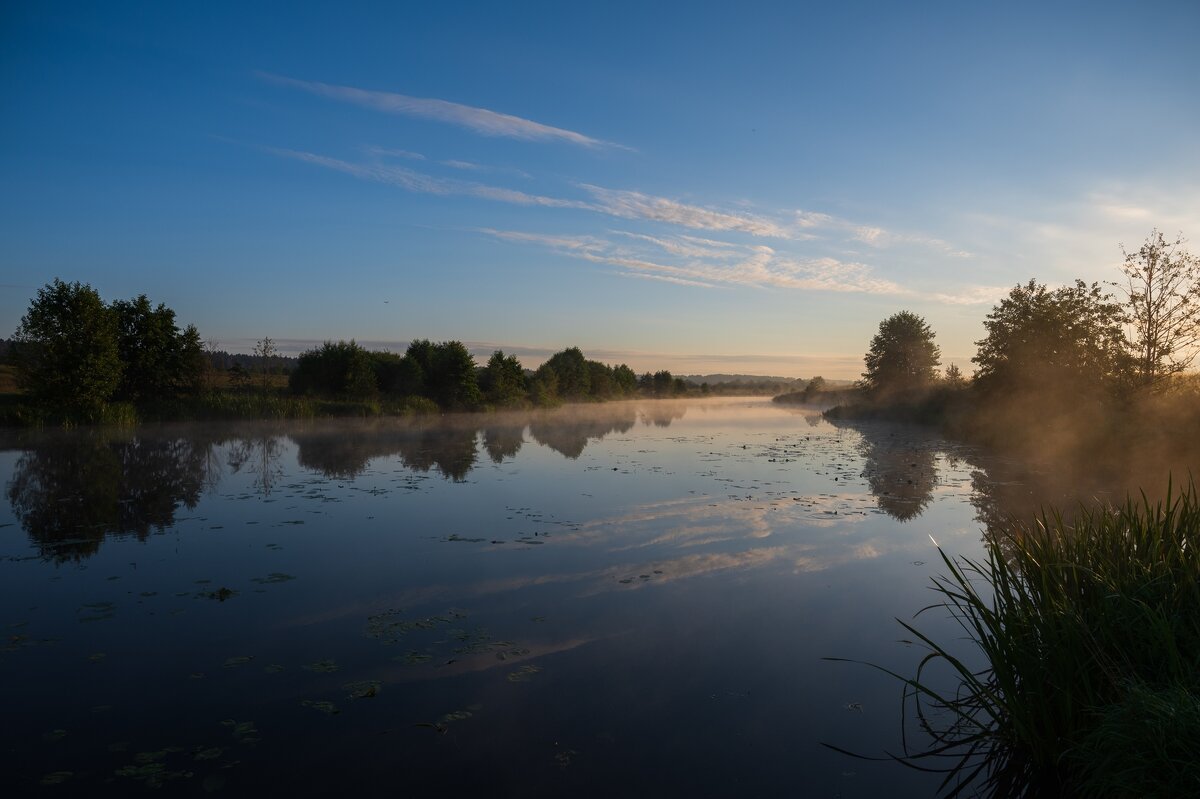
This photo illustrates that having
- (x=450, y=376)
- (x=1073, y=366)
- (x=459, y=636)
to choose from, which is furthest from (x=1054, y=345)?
(x=450, y=376)

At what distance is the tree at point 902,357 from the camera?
58.2 metres

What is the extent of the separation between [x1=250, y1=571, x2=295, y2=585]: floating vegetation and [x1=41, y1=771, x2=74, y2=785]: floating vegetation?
13.9ft

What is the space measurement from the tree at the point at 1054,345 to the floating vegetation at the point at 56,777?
99.4ft

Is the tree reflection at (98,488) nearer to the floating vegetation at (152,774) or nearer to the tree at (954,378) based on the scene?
the floating vegetation at (152,774)

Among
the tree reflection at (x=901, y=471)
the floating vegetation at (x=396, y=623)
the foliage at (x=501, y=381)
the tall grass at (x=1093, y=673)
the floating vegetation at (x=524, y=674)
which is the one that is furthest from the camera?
the foliage at (x=501, y=381)

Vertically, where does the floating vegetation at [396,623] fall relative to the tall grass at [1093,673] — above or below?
below

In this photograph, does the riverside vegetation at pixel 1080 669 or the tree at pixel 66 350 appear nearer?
the riverside vegetation at pixel 1080 669

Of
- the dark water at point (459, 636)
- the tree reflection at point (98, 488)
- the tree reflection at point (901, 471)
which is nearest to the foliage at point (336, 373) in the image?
the tree reflection at point (98, 488)

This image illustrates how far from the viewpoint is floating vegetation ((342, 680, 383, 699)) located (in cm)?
539

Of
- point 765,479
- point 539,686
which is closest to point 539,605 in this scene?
point 539,686

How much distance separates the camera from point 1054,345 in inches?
1175

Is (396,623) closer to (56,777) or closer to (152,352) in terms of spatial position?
(56,777)

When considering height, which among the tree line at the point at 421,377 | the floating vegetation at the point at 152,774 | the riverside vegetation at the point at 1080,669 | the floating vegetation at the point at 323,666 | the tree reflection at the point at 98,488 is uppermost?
the tree line at the point at 421,377

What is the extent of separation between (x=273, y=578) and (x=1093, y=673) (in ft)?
29.6
